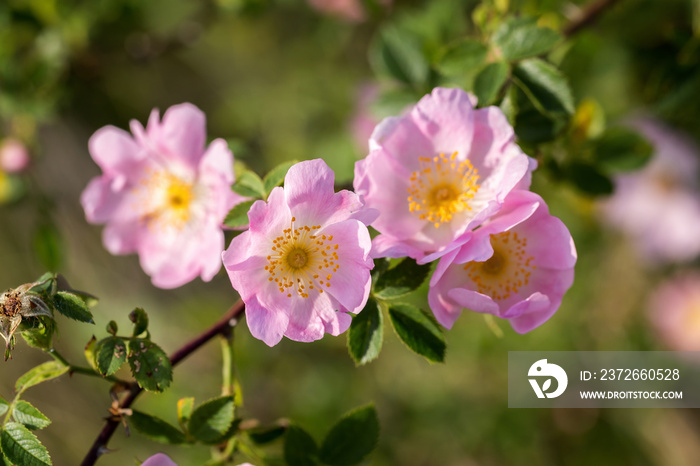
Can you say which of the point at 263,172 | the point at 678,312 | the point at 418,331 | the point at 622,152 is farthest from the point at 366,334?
the point at 678,312

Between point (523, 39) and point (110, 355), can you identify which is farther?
point (523, 39)

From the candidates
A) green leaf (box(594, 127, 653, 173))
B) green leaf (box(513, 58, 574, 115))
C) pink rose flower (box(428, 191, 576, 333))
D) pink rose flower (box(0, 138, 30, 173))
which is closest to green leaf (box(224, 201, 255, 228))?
pink rose flower (box(428, 191, 576, 333))

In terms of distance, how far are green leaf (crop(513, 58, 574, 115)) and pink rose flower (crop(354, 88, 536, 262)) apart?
0.46 feet

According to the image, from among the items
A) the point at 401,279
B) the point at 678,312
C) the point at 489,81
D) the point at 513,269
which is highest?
the point at 489,81

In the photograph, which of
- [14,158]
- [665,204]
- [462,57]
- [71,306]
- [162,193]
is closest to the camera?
[71,306]

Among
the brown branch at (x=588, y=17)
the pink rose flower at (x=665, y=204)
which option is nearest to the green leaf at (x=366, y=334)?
the brown branch at (x=588, y=17)

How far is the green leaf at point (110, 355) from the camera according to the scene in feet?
3.05

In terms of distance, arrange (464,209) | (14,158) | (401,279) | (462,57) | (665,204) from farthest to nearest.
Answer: (665,204), (14,158), (462,57), (464,209), (401,279)

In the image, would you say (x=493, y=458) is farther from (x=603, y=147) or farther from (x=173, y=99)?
(x=173, y=99)

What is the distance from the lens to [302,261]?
1013 millimetres

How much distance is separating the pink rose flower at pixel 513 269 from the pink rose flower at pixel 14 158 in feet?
4.87

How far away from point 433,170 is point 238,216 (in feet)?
1.30

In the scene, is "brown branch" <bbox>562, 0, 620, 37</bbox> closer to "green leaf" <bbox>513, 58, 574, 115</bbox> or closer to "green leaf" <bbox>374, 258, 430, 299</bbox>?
"green leaf" <bbox>513, 58, 574, 115</bbox>

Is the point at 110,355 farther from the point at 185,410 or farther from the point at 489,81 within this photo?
the point at 489,81
